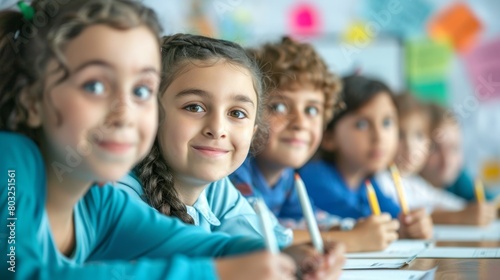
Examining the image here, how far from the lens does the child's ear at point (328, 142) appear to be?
5.72 feet

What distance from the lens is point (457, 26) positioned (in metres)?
3.04

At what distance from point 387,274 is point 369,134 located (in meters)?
0.82

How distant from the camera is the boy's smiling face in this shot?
52.6 inches

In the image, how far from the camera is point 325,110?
1490 millimetres

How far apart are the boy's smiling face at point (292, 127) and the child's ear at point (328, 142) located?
349 mm

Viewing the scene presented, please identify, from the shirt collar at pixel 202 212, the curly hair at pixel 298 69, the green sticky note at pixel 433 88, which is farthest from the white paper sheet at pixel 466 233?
the green sticky note at pixel 433 88

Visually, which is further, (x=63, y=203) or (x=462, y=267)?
(x=462, y=267)

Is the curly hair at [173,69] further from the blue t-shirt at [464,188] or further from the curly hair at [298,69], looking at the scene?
the blue t-shirt at [464,188]

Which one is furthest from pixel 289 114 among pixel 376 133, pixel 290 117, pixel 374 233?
pixel 376 133

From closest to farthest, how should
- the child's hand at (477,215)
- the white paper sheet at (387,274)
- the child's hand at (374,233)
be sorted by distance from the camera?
the white paper sheet at (387,274) < the child's hand at (374,233) < the child's hand at (477,215)

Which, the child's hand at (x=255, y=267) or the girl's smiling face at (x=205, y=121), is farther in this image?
the girl's smiling face at (x=205, y=121)

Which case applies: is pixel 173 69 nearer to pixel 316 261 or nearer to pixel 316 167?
pixel 316 261

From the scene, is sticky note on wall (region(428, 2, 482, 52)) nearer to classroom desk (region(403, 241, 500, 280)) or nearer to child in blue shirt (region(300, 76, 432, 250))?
child in blue shirt (region(300, 76, 432, 250))

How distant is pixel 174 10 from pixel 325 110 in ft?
4.82
